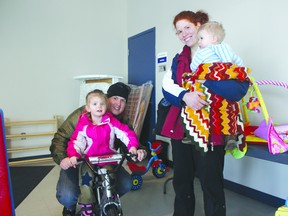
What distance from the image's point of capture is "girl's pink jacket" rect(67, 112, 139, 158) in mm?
1646

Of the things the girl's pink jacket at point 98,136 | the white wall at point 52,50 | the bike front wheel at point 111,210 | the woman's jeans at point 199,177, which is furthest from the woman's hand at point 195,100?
the white wall at point 52,50

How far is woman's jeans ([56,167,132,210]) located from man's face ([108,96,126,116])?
46 cm

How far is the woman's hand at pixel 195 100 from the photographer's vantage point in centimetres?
126

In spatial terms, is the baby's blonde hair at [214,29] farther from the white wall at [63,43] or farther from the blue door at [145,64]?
the blue door at [145,64]

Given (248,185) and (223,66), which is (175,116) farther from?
(248,185)

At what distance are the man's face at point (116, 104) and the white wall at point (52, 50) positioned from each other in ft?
7.75

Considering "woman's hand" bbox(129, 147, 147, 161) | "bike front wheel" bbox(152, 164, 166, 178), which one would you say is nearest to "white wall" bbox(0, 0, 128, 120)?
"bike front wheel" bbox(152, 164, 166, 178)

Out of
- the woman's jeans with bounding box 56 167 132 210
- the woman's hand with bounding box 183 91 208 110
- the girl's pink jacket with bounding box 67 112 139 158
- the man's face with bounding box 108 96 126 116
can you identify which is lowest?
the woman's jeans with bounding box 56 167 132 210

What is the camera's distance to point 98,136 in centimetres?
166

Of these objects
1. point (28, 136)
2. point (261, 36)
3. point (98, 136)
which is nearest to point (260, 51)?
point (261, 36)

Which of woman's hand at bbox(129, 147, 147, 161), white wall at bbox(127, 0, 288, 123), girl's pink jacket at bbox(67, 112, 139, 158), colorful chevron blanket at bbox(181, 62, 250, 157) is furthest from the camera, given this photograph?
white wall at bbox(127, 0, 288, 123)

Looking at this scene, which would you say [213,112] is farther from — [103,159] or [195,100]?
[103,159]

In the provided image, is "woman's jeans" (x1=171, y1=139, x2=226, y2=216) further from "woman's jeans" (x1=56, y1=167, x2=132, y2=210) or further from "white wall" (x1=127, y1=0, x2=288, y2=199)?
"white wall" (x1=127, y1=0, x2=288, y2=199)

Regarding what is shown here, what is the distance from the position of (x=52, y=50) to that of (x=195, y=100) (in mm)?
3250
